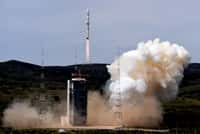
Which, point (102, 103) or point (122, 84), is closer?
point (122, 84)

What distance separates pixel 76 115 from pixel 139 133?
2112 centimetres

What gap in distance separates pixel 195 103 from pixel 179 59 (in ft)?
207

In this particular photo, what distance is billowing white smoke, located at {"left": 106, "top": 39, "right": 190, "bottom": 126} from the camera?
120m

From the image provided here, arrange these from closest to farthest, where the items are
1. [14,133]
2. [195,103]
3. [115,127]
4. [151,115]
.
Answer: [14,133]
[115,127]
[151,115]
[195,103]

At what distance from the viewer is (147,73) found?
398ft

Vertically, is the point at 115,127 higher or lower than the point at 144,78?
lower

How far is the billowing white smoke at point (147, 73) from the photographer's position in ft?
395

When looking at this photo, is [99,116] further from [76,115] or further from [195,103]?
[195,103]

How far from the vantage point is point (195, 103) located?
599 feet

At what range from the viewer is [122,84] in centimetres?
11906

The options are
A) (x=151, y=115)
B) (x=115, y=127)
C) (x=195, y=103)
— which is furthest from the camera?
(x=195, y=103)

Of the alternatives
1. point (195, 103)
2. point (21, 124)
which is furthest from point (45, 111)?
point (195, 103)

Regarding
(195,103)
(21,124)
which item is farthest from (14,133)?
(195,103)

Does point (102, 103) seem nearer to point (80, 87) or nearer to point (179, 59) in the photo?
point (80, 87)
